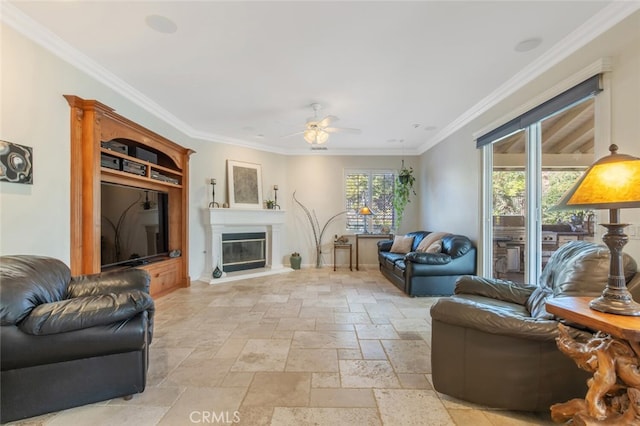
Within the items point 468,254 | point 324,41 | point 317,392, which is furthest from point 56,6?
point 468,254

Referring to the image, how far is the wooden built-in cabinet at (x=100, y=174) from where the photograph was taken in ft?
9.00

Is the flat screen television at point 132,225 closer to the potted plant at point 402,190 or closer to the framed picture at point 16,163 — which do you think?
the framed picture at point 16,163

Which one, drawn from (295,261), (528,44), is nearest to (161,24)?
(528,44)

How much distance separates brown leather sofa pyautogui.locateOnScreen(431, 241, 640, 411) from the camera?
5.33 ft

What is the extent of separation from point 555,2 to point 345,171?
4.76 m

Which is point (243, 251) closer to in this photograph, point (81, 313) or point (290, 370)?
point (290, 370)

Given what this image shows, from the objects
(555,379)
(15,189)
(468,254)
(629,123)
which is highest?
(629,123)

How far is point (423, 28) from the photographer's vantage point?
2.30 m

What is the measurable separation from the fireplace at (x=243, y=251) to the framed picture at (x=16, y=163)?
3.36 meters

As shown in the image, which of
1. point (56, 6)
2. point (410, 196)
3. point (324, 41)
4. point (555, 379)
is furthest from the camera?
point (410, 196)

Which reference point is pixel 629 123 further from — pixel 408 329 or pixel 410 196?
pixel 410 196

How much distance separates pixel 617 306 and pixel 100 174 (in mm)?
4349

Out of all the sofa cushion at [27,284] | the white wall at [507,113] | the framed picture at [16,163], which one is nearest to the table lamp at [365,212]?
the white wall at [507,113]

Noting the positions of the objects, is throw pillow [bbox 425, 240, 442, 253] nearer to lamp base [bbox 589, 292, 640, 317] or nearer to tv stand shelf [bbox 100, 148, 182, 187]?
lamp base [bbox 589, 292, 640, 317]
